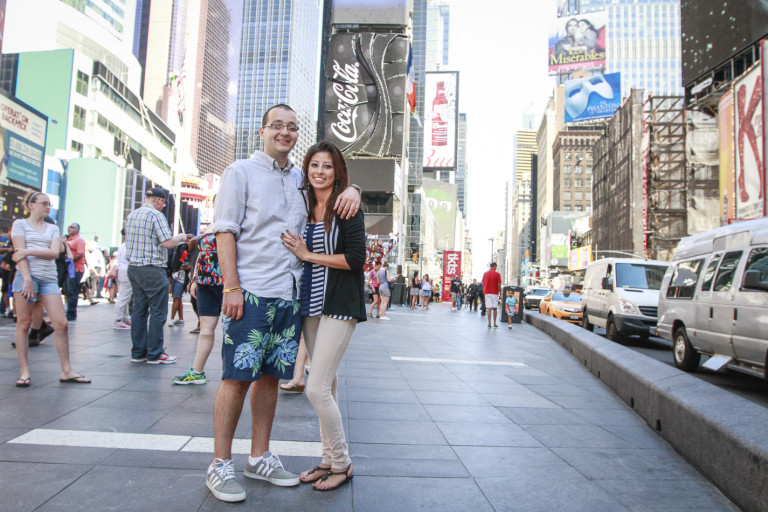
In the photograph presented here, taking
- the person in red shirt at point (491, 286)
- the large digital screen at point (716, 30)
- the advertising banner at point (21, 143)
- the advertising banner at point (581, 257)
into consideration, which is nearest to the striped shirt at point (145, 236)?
the person in red shirt at point (491, 286)

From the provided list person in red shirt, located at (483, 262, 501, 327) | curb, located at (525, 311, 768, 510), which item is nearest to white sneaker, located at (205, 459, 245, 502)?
curb, located at (525, 311, 768, 510)

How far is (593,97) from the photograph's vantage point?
8731cm

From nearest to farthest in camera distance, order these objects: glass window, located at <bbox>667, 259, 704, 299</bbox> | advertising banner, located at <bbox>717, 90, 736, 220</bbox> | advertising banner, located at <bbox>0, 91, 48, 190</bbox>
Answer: glass window, located at <bbox>667, 259, 704, 299</bbox> < advertising banner, located at <bbox>717, 90, 736, 220</bbox> < advertising banner, located at <bbox>0, 91, 48, 190</bbox>

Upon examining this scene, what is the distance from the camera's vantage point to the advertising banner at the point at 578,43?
104 metres

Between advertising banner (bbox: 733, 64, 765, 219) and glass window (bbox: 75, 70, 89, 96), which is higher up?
glass window (bbox: 75, 70, 89, 96)

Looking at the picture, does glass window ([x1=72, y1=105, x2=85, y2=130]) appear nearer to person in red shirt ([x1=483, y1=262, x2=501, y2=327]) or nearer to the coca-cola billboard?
the coca-cola billboard

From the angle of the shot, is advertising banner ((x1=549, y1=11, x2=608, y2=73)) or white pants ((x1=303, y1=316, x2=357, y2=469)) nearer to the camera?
white pants ((x1=303, y1=316, x2=357, y2=469))

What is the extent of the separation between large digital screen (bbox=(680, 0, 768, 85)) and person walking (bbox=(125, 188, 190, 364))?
31.6m

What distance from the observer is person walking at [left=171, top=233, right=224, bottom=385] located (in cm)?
478

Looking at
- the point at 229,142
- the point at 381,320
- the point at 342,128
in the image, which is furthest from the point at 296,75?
the point at 381,320

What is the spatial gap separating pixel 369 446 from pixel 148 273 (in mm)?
3527

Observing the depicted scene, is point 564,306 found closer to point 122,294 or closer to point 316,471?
point 122,294

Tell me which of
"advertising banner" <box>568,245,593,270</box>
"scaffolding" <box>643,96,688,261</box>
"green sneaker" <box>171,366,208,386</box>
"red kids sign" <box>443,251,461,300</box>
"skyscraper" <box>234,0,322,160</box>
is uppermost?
"skyscraper" <box>234,0,322,160</box>

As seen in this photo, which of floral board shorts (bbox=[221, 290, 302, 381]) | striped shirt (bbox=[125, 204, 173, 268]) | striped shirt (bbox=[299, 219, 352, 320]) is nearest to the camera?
floral board shorts (bbox=[221, 290, 302, 381])
